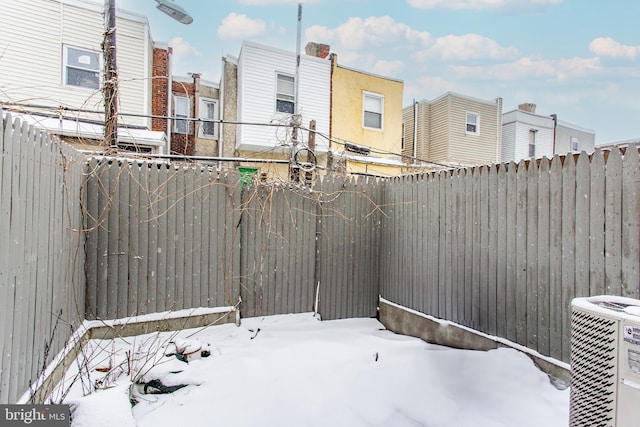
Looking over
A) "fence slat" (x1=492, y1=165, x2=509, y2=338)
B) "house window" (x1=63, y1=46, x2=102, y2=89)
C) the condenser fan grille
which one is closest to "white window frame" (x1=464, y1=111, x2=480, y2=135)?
"fence slat" (x1=492, y1=165, x2=509, y2=338)

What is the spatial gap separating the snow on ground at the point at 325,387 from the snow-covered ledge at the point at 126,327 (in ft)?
0.39

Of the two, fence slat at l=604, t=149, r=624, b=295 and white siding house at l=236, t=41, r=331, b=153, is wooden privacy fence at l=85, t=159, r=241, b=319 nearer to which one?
fence slat at l=604, t=149, r=624, b=295

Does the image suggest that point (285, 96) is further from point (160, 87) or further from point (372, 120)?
point (160, 87)

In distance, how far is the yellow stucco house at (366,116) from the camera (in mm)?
12406

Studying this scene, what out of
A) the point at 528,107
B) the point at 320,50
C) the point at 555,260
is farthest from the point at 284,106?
the point at 528,107

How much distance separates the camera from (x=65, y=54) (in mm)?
9359

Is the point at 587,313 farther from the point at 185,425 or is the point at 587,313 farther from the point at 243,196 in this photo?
the point at 243,196

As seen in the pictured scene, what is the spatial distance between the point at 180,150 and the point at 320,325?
10.9 metres

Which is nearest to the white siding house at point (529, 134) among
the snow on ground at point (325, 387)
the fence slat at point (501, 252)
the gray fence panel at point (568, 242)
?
the fence slat at point (501, 252)

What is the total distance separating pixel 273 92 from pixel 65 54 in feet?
19.8

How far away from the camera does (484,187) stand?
3.87m

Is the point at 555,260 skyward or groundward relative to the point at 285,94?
groundward

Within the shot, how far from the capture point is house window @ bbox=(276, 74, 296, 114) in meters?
12.0

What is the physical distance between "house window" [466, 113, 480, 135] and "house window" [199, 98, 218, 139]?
11711 mm
